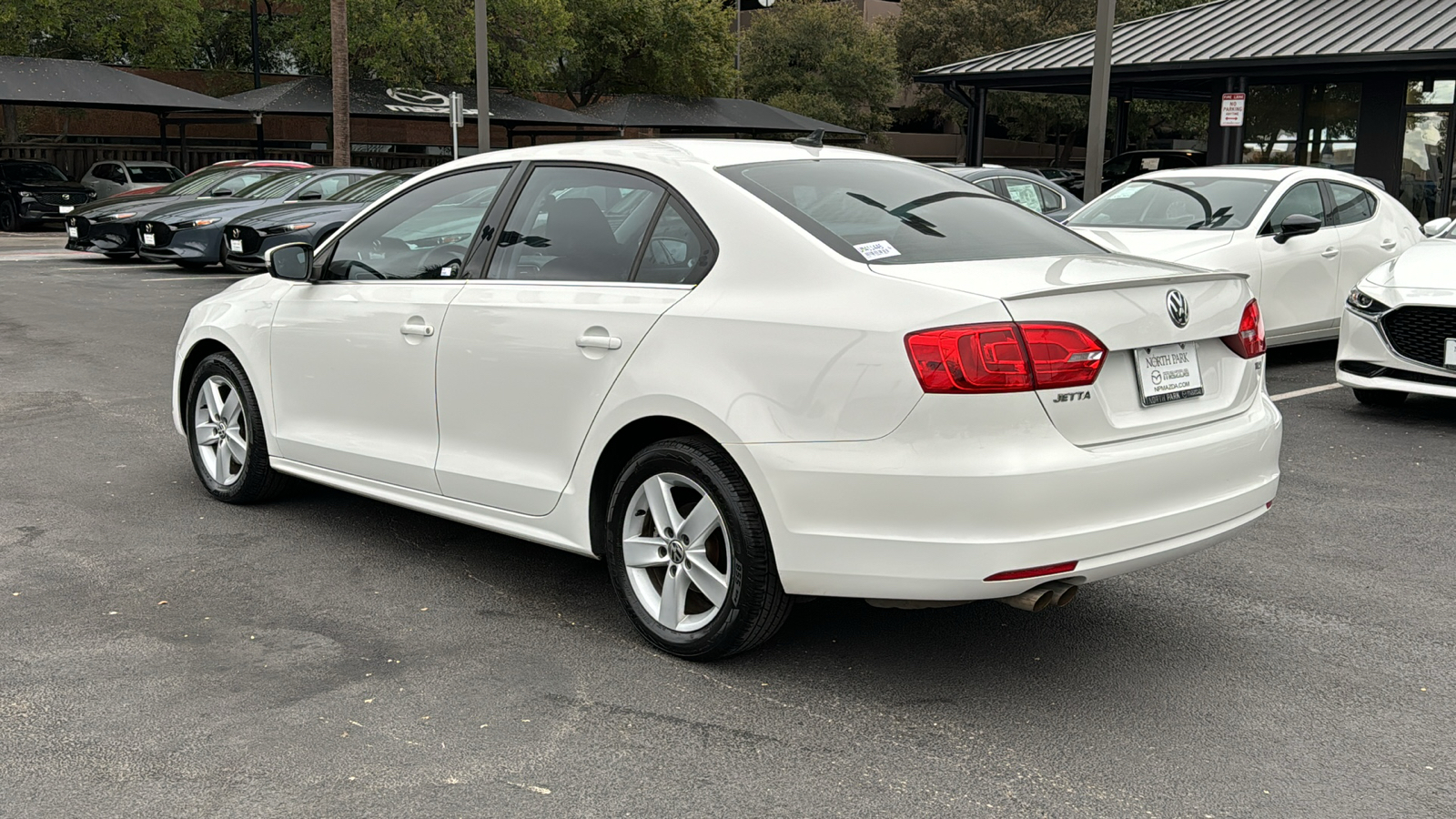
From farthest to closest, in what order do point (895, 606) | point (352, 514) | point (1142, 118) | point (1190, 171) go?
point (1142, 118) < point (1190, 171) < point (352, 514) < point (895, 606)

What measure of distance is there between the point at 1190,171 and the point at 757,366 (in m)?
8.41

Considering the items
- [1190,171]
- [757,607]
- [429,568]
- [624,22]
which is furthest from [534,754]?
[624,22]

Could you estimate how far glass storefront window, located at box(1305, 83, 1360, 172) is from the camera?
875 inches

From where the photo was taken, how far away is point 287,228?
16359 millimetres

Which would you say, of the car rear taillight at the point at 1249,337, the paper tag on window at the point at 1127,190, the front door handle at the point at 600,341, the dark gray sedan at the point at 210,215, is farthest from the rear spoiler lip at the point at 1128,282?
the dark gray sedan at the point at 210,215

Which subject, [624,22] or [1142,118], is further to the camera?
[1142,118]

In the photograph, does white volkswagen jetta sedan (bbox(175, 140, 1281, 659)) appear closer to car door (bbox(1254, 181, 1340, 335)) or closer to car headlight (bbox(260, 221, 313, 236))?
car door (bbox(1254, 181, 1340, 335))

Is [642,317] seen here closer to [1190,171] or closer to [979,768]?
[979,768]

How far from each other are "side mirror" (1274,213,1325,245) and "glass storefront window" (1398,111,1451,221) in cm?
1316

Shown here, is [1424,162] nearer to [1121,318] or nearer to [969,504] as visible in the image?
[1121,318]

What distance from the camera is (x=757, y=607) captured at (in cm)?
390

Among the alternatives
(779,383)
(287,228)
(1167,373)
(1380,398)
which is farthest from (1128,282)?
(287,228)

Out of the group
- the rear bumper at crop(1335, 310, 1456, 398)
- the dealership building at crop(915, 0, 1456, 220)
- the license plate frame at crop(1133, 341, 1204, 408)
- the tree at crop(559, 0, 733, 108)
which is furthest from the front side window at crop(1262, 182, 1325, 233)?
the tree at crop(559, 0, 733, 108)

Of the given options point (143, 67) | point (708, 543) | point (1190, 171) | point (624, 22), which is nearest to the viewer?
point (708, 543)
